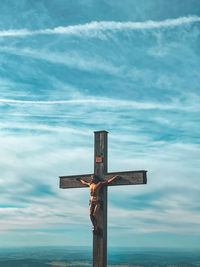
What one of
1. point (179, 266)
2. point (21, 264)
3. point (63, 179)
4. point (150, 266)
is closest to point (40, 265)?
point (21, 264)

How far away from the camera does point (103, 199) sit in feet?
41.5

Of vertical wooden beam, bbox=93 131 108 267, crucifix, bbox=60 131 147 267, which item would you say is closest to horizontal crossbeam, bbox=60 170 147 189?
crucifix, bbox=60 131 147 267

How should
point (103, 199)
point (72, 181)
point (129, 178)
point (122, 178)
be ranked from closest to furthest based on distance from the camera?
point (129, 178) → point (122, 178) → point (103, 199) → point (72, 181)

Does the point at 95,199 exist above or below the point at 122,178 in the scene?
below

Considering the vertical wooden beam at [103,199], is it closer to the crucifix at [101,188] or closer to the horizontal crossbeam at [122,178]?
the crucifix at [101,188]

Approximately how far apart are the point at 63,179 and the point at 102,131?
2.14 m

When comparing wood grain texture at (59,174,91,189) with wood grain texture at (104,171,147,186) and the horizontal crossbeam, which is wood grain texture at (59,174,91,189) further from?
wood grain texture at (104,171,147,186)

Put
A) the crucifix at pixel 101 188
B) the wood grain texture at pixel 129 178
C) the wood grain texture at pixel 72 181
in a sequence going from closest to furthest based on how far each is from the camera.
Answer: the wood grain texture at pixel 129 178, the crucifix at pixel 101 188, the wood grain texture at pixel 72 181

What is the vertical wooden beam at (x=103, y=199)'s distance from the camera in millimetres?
12461

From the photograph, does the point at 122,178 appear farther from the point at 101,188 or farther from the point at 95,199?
the point at 95,199

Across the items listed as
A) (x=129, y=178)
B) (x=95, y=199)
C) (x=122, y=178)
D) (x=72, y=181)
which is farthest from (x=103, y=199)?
(x=72, y=181)

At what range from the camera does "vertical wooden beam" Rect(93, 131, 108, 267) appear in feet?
40.9

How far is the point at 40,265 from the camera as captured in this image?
5871 inches

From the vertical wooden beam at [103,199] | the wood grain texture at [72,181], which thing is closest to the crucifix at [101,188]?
the vertical wooden beam at [103,199]
